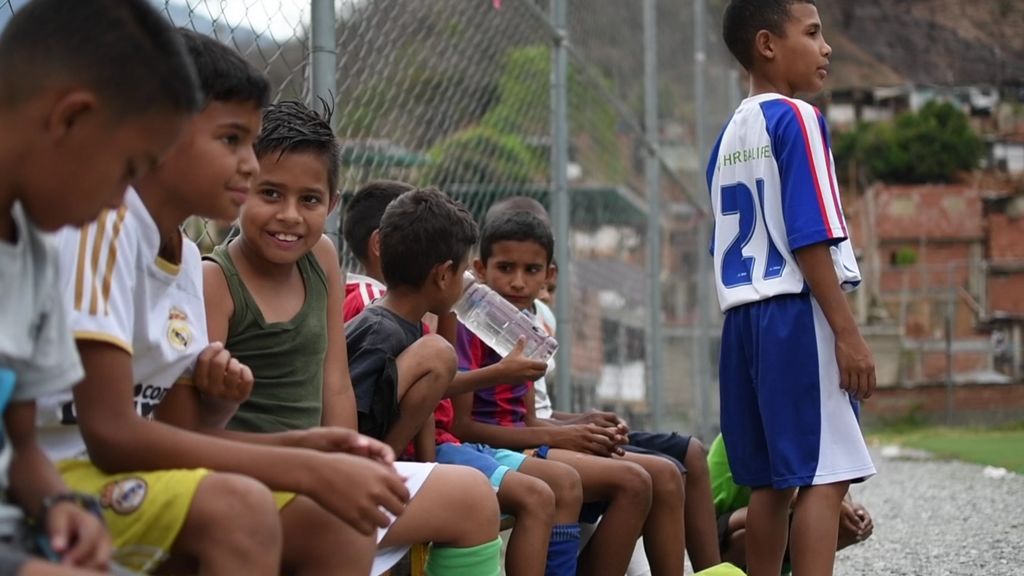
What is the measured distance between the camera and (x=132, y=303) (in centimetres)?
202

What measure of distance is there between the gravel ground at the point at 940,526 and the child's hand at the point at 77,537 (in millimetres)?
3817

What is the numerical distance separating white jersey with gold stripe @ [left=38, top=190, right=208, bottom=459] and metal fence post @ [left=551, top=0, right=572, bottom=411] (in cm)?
317

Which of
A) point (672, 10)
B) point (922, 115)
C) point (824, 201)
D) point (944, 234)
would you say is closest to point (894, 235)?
point (944, 234)

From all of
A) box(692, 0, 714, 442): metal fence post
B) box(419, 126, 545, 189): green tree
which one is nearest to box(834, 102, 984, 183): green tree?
box(692, 0, 714, 442): metal fence post

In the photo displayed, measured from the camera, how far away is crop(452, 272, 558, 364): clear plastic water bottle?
3613 mm

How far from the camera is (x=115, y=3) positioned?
1.72 m

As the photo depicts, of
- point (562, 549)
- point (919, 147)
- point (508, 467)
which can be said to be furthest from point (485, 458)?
point (919, 147)

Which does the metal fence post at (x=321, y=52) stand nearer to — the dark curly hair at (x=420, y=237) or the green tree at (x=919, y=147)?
the dark curly hair at (x=420, y=237)

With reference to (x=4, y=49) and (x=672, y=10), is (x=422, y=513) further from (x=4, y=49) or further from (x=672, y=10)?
(x=672, y=10)

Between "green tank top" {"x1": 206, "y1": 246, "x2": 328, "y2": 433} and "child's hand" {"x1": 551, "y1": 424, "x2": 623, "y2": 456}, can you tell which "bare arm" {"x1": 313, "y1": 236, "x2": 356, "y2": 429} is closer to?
"green tank top" {"x1": 206, "y1": 246, "x2": 328, "y2": 433}

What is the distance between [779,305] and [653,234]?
4346 millimetres

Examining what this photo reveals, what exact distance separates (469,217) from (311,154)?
62cm

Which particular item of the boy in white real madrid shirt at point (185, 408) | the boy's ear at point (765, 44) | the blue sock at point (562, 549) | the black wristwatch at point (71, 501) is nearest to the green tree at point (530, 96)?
the boy's ear at point (765, 44)

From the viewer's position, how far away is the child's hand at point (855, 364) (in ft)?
11.2
